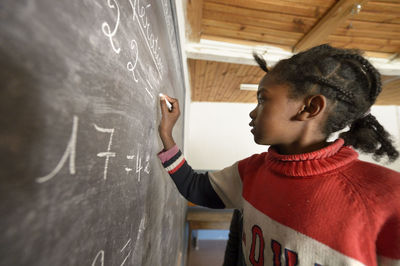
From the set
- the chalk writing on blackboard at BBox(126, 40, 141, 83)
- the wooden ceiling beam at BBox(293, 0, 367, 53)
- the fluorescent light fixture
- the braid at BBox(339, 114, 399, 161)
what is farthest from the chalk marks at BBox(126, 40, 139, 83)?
the fluorescent light fixture

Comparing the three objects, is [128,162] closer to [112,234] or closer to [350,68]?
[112,234]

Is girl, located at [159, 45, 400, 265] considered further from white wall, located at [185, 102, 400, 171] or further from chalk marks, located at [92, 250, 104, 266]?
white wall, located at [185, 102, 400, 171]

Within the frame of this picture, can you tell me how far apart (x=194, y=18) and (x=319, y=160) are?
1260mm

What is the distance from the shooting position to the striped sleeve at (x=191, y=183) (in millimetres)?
671

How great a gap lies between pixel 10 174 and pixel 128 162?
0.73 ft

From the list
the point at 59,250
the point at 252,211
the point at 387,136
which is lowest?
the point at 252,211

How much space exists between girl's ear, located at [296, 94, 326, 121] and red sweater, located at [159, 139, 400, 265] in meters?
0.11

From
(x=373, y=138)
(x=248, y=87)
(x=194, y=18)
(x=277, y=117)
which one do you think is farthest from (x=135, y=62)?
(x=248, y=87)

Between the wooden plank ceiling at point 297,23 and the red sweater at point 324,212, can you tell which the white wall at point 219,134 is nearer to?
the wooden plank ceiling at point 297,23

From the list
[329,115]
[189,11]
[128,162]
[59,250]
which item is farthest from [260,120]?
[189,11]

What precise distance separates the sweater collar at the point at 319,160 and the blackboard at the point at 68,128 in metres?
0.45

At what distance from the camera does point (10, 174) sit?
0.40 ft

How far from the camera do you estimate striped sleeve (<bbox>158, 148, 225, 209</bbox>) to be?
671 millimetres

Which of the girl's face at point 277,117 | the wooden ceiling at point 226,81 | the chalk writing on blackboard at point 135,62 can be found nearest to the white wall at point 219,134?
the wooden ceiling at point 226,81
